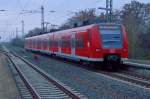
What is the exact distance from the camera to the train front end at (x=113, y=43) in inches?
1001

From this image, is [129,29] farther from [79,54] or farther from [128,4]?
[79,54]

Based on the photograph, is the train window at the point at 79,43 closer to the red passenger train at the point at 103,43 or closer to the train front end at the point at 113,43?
the red passenger train at the point at 103,43

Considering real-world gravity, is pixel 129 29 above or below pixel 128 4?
below

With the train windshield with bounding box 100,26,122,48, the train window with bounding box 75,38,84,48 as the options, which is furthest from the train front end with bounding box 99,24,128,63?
the train window with bounding box 75,38,84,48

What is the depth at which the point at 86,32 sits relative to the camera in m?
26.8

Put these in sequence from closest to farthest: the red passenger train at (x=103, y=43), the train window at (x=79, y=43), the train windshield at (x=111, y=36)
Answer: the red passenger train at (x=103, y=43) → the train windshield at (x=111, y=36) → the train window at (x=79, y=43)

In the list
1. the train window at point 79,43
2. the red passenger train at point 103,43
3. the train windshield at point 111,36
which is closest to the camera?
the red passenger train at point 103,43

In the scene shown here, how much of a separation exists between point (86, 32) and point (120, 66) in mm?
Answer: 3147

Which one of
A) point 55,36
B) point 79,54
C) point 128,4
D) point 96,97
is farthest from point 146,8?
point 96,97

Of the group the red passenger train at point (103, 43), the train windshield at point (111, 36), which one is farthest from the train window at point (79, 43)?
the train windshield at point (111, 36)

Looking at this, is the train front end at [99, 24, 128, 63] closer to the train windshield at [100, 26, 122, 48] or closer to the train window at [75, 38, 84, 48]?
the train windshield at [100, 26, 122, 48]

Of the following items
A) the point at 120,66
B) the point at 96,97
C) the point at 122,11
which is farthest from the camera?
the point at 122,11

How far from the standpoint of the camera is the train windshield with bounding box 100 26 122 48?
25797mm

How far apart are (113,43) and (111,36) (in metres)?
0.45
